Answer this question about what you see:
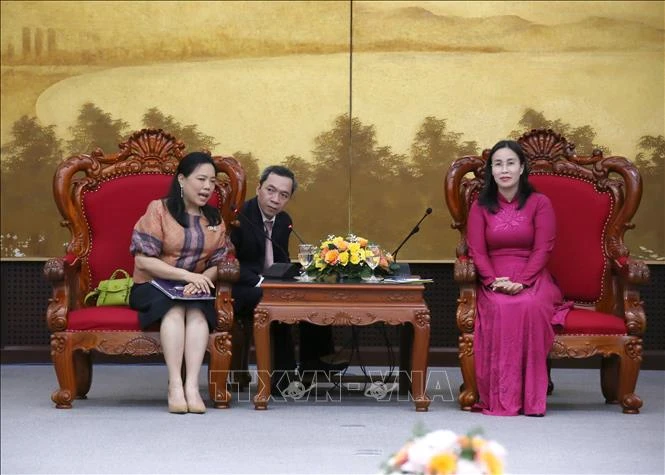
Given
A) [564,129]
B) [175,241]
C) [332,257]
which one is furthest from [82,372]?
[564,129]

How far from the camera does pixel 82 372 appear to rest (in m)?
6.23

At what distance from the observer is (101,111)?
793 centimetres

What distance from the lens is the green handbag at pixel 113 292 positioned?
19.9ft

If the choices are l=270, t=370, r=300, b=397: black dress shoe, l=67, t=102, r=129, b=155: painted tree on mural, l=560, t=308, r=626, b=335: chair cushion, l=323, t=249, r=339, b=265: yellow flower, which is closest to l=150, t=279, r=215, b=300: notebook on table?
l=323, t=249, r=339, b=265: yellow flower

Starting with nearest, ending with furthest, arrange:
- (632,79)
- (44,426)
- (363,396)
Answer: (44,426), (363,396), (632,79)

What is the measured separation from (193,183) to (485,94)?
252 cm

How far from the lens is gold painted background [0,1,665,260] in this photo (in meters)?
7.86

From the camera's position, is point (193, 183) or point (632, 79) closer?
point (193, 183)

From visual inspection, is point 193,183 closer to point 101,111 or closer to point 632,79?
point 101,111

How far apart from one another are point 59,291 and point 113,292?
247 millimetres

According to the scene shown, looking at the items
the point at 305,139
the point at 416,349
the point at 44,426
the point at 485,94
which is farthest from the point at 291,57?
the point at 44,426

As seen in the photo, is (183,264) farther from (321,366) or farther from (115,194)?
(321,366)

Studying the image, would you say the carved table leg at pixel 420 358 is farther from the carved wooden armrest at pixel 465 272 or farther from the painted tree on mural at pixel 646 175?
the painted tree on mural at pixel 646 175

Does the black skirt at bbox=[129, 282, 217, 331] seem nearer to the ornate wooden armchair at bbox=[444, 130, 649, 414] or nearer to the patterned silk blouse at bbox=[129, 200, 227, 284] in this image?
the patterned silk blouse at bbox=[129, 200, 227, 284]
